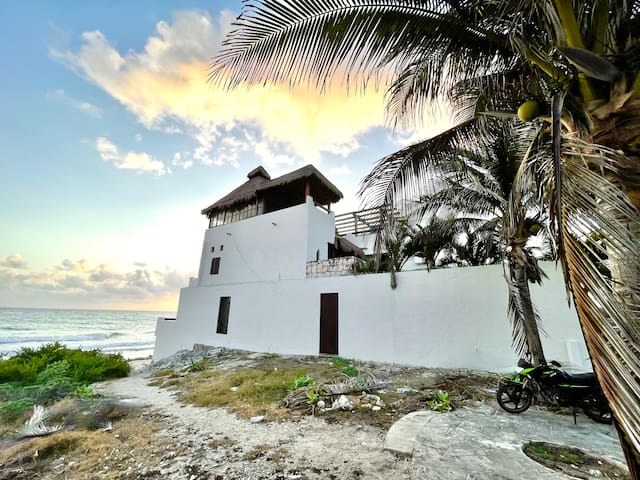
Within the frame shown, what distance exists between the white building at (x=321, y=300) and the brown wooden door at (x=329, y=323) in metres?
0.03

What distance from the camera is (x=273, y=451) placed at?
278cm

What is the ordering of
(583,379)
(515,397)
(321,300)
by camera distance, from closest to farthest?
(583,379) < (515,397) < (321,300)

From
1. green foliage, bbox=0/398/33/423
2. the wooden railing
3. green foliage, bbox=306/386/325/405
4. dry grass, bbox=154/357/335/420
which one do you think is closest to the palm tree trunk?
green foliage, bbox=306/386/325/405

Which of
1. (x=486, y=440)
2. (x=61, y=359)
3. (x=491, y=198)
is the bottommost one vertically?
(x=61, y=359)

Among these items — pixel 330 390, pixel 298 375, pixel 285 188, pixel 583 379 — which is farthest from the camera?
pixel 285 188

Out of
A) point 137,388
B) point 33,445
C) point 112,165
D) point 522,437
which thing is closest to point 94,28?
point 112,165

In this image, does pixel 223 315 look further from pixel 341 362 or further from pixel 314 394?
pixel 314 394

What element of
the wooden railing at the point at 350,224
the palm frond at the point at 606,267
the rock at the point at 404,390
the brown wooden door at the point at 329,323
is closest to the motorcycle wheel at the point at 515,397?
the rock at the point at 404,390

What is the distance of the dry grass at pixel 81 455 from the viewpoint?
2490 mm

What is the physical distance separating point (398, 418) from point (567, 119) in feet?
12.7

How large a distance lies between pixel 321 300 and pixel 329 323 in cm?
82

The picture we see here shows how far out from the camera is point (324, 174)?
39.1 feet

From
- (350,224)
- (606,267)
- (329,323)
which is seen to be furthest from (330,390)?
(350,224)

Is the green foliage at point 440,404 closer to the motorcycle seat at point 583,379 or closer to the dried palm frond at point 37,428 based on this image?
the motorcycle seat at point 583,379
